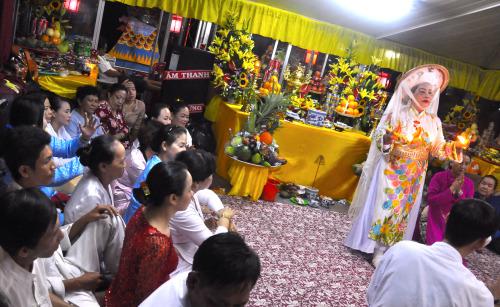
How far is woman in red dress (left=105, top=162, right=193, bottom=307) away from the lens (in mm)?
1728

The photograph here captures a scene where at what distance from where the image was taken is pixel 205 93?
661 centimetres

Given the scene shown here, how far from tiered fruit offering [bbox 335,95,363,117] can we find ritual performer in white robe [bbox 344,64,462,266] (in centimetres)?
208

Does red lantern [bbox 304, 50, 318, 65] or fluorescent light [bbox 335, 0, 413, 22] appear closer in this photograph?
fluorescent light [bbox 335, 0, 413, 22]

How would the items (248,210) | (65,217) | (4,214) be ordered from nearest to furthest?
(4,214) → (65,217) → (248,210)

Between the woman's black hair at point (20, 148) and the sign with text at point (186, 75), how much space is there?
4108 mm

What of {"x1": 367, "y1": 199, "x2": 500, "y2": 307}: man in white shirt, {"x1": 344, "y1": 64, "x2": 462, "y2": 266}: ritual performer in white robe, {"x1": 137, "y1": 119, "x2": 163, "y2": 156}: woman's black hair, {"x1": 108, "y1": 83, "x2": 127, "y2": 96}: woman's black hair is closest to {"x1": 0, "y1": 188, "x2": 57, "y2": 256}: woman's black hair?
{"x1": 367, "y1": 199, "x2": 500, "y2": 307}: man in white shirt

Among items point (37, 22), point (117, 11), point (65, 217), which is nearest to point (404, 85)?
point (65, 217)

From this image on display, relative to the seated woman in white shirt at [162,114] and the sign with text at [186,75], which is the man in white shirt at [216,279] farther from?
the sign with text at [186,75]

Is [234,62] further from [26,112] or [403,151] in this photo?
[26,112]

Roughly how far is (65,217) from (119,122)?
227 cm

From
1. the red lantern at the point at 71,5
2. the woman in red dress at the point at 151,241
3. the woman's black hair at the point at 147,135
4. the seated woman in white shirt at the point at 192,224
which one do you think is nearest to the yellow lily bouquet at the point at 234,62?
the red lantern at the point at 71,5

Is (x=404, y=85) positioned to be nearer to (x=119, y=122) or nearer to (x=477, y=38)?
(x=119, y=122)

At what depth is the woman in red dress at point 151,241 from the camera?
5.67 ft

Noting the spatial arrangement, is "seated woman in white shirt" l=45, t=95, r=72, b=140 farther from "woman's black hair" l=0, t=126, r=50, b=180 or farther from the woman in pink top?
the woman in pink top
